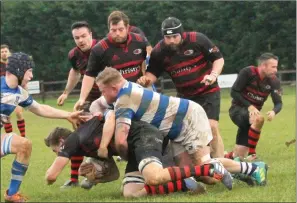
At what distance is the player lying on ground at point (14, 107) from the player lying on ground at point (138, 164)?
1.11 feet

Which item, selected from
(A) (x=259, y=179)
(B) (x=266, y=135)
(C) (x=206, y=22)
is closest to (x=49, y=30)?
(C) (x=206, y=22)

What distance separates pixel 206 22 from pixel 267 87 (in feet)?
119

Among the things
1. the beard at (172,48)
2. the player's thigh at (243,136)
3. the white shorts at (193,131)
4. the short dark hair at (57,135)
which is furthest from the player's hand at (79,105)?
→ the player's thigh at (243,136)

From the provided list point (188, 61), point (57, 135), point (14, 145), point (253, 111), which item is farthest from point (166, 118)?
point (253, 111)

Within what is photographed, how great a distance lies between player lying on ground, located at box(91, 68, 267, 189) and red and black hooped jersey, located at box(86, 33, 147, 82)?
163cm

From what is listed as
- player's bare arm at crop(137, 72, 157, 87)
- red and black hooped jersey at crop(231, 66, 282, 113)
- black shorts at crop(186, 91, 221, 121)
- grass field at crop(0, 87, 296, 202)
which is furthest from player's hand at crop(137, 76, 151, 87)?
Result: red and black hooped jersey at crop(231, 66, 282, 113)

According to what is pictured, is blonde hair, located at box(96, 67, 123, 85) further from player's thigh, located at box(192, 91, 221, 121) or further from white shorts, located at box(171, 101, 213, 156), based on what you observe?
player's thigh, located at box(192, 91, 221, 121)

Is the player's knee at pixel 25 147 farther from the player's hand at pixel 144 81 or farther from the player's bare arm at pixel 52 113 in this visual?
the player's hand at pixel 144 81

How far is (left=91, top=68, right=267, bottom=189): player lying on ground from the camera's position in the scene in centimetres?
705

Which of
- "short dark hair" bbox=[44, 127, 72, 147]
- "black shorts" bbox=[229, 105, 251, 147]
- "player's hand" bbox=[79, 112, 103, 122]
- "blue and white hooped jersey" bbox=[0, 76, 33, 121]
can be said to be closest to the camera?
"blue and white hooped jersey" bbox=[0, 76, 33, 121]

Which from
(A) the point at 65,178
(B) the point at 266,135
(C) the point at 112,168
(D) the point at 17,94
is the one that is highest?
(D) the point at 17,94

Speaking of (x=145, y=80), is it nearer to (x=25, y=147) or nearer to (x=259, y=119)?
(x=25, y=147)

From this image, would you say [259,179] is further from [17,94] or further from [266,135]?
[266,135]

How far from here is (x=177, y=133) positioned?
24.3 feet
